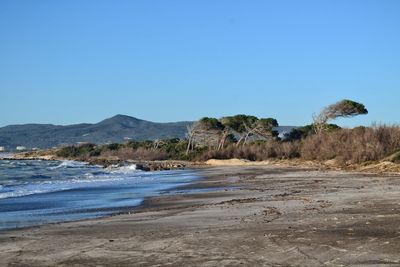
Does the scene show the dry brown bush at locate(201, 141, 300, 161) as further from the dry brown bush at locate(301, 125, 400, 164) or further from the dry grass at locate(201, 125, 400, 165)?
the dry brown bush at locate(301, 125, 400, 164)

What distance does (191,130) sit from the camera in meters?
86.6

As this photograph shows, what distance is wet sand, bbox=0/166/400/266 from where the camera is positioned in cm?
797

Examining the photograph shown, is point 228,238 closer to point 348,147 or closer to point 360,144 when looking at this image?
point 360,144

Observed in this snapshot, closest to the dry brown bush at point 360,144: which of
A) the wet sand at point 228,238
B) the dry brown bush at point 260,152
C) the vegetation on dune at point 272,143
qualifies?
the vegetation on dune at point 272,143

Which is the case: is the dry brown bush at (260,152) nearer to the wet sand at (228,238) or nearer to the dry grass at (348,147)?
the dry grass at (348,147)

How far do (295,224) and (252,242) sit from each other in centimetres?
213

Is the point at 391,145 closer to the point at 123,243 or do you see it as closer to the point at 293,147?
the point at 293,147

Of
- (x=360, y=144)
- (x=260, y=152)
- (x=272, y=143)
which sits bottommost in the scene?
(x=260, y=152)

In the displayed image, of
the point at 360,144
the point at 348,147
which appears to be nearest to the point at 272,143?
the point at 348,147

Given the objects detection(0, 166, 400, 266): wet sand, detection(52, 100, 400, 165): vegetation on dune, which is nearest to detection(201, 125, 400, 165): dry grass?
detection(52, 100, 400, 165): vegetation on dune

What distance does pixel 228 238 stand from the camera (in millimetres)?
9727

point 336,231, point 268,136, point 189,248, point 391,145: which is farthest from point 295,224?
point 268,136

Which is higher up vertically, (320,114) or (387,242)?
(320,114)

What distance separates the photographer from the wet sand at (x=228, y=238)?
7969mm
